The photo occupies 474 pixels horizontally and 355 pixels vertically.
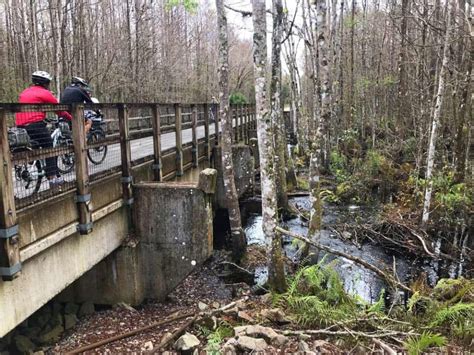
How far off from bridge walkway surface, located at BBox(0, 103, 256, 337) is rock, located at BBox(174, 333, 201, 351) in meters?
1.80

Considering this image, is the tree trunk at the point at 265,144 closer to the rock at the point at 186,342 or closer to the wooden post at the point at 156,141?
the wooden post at the point at 156,141

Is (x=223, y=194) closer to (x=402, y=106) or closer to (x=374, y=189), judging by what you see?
(x=374, y=189)

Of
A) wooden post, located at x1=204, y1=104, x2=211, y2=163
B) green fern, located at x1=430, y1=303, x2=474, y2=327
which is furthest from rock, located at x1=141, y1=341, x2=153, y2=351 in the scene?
wooden post, located at x1=204, y1=104, x2=211, y2=163

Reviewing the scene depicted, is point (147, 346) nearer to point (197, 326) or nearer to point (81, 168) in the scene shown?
point (197, 326)

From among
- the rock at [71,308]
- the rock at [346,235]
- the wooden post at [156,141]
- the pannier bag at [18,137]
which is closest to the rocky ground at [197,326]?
the rock at [71,308]

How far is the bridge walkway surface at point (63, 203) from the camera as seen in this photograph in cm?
484

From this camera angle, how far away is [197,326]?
257 inches

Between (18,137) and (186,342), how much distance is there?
3.53m

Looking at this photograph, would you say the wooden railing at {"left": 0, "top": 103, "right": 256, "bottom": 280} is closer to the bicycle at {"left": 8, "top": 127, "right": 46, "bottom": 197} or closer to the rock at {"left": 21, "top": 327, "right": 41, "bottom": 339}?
the bicycle at {"left": 8, "top": 127, "right": 46, "bottom": 197}

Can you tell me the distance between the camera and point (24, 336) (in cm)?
676

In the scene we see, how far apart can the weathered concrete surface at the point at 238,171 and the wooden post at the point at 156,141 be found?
17.5 ft

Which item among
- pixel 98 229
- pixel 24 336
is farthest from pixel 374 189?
pixel 24 336

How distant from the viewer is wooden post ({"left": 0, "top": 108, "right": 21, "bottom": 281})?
15.4ft

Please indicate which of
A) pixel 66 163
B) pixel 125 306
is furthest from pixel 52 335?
pixel 66 163
